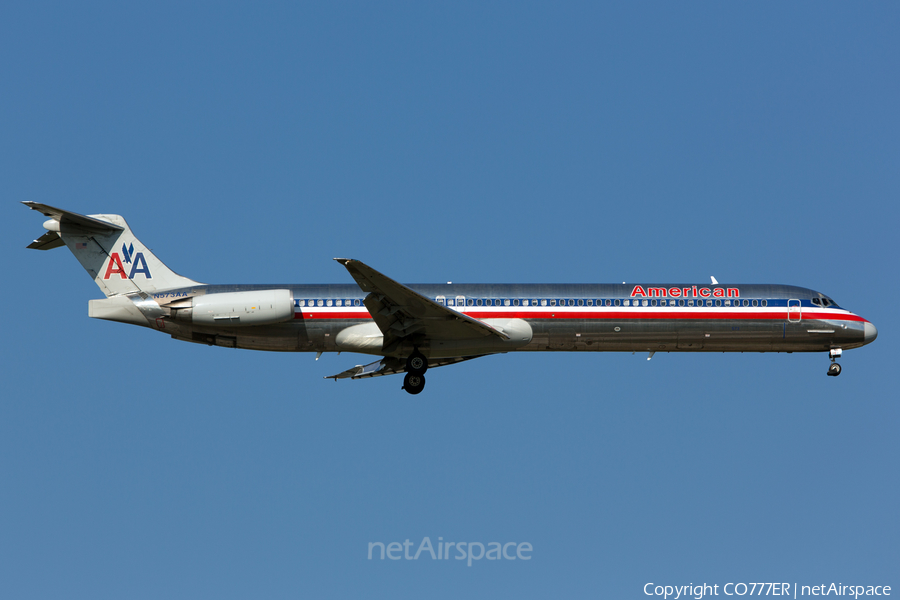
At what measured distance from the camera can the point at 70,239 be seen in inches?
1116

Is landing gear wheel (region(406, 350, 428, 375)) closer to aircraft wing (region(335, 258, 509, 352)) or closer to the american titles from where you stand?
aircraft wing (region(335, 258, 509, 352))

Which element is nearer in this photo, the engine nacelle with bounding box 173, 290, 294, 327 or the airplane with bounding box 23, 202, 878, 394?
the engine nacelle with bounding box 173, 290, 294, 327

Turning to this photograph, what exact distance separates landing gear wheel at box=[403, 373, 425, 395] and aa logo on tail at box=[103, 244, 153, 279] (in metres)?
8.71

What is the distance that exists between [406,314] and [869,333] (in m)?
15.5

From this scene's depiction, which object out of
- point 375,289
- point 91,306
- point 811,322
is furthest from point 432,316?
point 811,322

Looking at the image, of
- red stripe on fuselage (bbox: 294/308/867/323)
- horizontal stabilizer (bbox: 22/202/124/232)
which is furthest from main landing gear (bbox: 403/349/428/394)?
horizontal stabilizer (bbox: 22/202/124/232)

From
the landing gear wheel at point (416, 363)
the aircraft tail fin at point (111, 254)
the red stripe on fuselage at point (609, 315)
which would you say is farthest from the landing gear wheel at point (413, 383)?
the aircraft tail fin at point (111, 254)

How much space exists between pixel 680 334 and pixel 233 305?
13740mm

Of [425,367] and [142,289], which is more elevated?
[142,289]

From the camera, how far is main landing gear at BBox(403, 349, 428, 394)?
28.2 meters

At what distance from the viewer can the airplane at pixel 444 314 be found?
27.0 metres

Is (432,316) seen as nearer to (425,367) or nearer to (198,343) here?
(425,367)

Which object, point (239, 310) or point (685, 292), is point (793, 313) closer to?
point (685, 292)

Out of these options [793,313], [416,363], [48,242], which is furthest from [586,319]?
[48,242]
